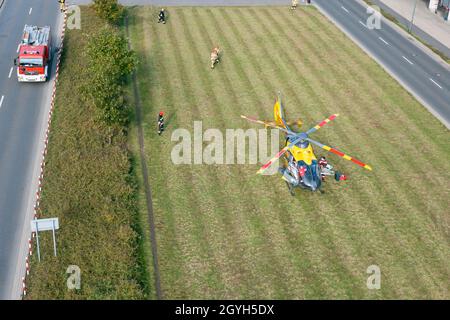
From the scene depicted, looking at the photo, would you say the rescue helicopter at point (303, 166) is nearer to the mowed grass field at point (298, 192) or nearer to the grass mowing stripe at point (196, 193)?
the mowed grass field at point (298, 192)

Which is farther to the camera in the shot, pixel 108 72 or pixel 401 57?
pixel 401 57

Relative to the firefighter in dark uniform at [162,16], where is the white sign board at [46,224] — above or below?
above

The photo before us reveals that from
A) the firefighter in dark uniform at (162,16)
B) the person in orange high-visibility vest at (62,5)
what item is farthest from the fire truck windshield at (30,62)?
the person in orange high-visibility vest at (62,5)

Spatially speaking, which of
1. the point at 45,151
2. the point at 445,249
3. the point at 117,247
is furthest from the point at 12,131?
the point at 445,249

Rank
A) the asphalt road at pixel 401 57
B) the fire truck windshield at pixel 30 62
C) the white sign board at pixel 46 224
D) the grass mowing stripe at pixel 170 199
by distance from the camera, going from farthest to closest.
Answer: the asphalt road at pixel 401 57
the fire truck windshield at pixel 30 62
the grass mowing stripe at pixel 170 199
the white sign board at pixel 46 224

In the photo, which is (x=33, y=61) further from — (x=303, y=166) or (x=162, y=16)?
(x=303, y=166)

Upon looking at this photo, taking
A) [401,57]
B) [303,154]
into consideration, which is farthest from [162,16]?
[303,154]
